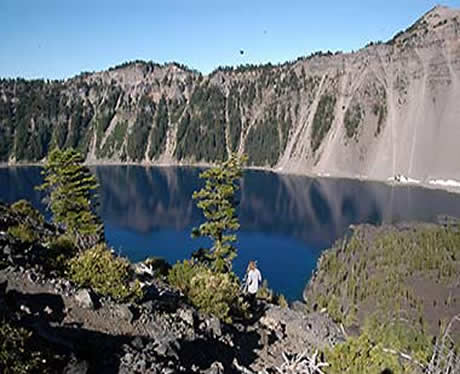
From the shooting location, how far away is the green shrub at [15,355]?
421 inches

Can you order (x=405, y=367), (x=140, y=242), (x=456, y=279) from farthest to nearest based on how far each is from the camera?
(x=140, y=242) < (x=456, y=279) < (x=405, y=367)

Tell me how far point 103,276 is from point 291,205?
96.7 m

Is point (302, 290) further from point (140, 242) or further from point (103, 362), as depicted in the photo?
point (103, 362)

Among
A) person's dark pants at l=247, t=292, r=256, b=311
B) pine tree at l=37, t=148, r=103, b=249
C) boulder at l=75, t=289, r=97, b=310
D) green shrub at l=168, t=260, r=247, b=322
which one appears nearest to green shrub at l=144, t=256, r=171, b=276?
pine tree at l=37, t=148, r=103, b=249

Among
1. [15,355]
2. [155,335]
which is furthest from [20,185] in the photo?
[15,355]

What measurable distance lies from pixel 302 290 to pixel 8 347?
5164 cm

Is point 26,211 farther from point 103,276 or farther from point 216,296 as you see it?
point 103,276

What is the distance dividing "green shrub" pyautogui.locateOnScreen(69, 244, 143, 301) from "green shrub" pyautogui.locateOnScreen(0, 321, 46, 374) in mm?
9661

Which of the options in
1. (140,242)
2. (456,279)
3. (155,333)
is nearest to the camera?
(155,333)

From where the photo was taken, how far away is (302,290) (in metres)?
60.3

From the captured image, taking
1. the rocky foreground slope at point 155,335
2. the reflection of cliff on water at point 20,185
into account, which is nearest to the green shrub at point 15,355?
the rocky foreground slope at point 155,335

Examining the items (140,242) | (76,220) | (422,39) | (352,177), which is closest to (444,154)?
(352,177)

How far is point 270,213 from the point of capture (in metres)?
108

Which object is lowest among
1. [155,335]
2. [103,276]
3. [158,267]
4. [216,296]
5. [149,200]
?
[149,200]
